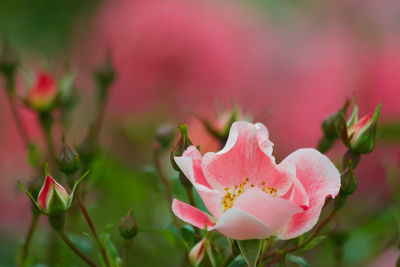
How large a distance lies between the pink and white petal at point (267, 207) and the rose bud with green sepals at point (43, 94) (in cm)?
25

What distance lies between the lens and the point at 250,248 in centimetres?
29

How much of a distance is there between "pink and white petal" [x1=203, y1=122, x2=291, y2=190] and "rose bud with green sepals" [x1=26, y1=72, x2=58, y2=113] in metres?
0.21

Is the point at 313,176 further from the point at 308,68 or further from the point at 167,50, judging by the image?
the point at 308,68

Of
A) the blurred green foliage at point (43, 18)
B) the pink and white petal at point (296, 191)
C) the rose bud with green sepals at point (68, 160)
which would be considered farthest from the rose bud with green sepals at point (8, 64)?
the blurred green foliage at point (43, 18)

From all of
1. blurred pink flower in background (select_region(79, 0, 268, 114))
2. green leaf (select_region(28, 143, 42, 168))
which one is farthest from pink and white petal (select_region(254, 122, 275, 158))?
blurred pink flower in background (select_region(79, 0, 268, 114))

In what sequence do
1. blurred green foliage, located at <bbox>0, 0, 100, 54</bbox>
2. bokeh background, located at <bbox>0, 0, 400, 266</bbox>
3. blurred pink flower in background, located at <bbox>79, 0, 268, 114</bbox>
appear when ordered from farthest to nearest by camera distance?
blurred green foliage, located at <bbox>0, 0, 100, 54</bbox> < blurred pink flower in background, located at <bbox>79, 0, 268, 114</bbox> < bokeh background, located at <bbox>0, 0, 400, 266</bbox>

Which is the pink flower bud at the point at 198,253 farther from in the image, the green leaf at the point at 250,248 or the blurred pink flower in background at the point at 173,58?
the blurred pink flower in background at the point at 173,58

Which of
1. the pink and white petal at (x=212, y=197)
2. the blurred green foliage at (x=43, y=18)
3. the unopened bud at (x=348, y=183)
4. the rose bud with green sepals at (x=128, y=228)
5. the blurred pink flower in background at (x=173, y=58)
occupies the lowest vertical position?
Answer: the blurred green foliage at (x=43, y=18)

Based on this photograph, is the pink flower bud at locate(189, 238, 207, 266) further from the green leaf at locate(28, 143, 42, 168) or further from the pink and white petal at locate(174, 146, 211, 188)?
the green leaf at locate(28, 143, 42, 168)

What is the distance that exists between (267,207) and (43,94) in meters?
0.27

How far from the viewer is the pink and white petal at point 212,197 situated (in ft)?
0.97

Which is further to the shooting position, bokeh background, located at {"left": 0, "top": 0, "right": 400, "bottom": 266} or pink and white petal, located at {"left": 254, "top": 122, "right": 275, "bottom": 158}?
bokeh background, located at {"left": 0, "top": 0, "right": 400, "bottom": 266}

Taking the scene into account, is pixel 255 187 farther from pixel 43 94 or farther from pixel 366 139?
pixel 43 94

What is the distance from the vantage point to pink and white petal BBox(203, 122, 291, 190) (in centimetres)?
32
